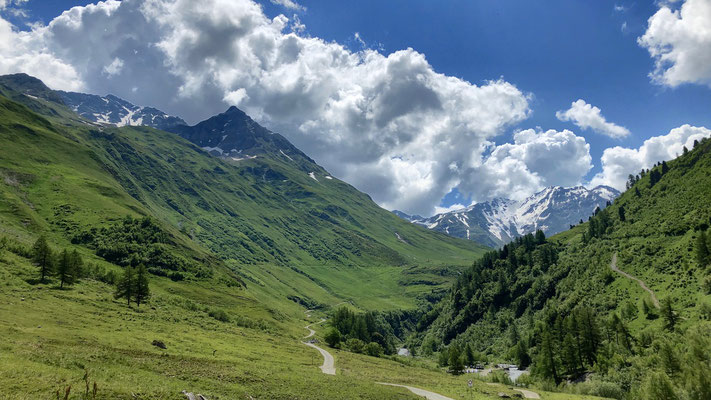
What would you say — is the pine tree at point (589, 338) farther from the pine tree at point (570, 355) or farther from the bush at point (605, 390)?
the bush at point (605, 390)

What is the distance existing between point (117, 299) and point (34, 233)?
106309mm

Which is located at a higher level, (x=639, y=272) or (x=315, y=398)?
(x=639, y=272)

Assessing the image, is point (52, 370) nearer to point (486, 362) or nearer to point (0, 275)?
point (0, 275)

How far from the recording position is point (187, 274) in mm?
199125

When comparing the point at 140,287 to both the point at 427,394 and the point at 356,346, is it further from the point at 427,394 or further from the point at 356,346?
the point at 427,394

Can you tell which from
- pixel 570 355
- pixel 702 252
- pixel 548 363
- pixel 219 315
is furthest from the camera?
pixel 219 315

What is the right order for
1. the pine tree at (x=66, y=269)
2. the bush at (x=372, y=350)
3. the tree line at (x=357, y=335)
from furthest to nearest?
1. the tree line at (x=357, y=335)
2. the bush at (x=372, y=350)
3. the pine tree at (x=66, y=269)

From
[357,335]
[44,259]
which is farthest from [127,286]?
[357,335]

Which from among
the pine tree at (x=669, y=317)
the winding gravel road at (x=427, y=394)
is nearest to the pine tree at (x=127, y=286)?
the winding gravel road at (x=427, y=394)

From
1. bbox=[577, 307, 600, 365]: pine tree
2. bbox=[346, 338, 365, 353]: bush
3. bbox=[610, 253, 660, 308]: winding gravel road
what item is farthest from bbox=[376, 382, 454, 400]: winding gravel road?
bbox=[610, 253, 660, 308]: winding gravel road

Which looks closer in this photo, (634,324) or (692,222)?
(634,324)

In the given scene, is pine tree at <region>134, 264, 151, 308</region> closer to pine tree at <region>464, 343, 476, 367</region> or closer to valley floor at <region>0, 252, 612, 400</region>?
valley floor at <region>0, 252, 612, 400</region>

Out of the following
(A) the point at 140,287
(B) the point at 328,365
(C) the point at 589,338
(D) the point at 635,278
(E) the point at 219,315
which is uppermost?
(D) the point at 635,278

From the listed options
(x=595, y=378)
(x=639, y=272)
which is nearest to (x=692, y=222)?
(x=639, y=272)
